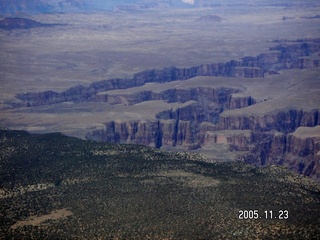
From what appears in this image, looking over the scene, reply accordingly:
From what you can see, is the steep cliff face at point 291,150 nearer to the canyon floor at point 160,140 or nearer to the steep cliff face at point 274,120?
the canyon floor at point 160,140

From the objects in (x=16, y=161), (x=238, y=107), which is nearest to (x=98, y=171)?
(x=16, y=161)

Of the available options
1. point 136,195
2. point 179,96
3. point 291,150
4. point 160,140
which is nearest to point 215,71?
point 179,96

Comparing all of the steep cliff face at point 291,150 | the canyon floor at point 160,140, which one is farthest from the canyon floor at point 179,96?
the canyon floor at point 160,140

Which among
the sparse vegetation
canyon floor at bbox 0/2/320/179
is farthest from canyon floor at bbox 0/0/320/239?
canyon floor at bbox 0/2/320/179

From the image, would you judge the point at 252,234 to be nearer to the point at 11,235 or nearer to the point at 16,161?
the point at 11,235

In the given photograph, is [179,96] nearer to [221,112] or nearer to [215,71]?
[221,112]

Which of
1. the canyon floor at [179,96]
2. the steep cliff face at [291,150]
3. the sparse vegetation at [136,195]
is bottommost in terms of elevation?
the steep cliff face at [291,150]

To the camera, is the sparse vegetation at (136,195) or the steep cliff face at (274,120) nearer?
the sparse vegetation at (136,195)

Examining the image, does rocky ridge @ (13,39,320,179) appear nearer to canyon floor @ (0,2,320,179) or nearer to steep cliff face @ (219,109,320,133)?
steep cliff face @ (219,109,320,133)

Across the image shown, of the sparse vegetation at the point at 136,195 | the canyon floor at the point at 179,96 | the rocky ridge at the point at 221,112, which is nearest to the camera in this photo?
the sparse vegetation at the point at 136,195
